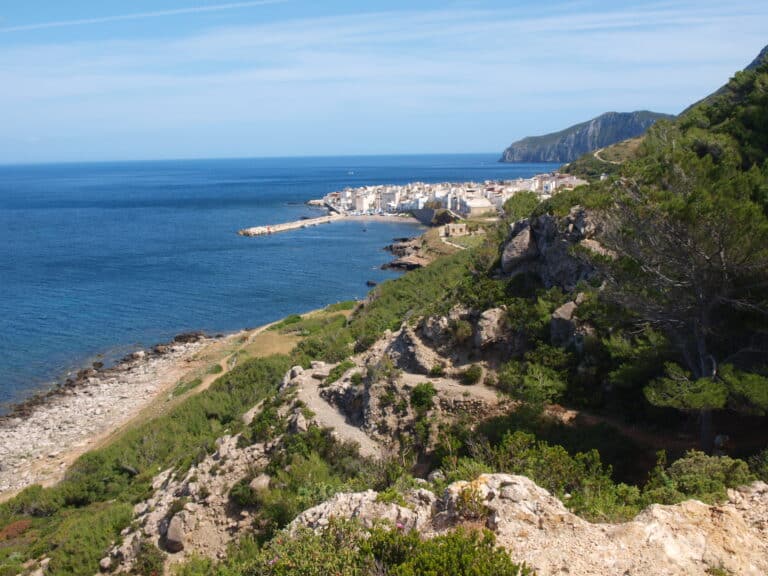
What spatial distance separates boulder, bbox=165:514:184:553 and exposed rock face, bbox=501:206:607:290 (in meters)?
13.1

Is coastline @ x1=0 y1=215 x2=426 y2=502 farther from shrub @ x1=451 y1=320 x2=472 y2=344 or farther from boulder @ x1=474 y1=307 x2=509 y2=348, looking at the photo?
boulder @ x1=474 y1=307 x2=509 y2=348

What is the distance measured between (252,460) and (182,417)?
950 cm

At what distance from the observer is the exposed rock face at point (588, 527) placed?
759 centimetres

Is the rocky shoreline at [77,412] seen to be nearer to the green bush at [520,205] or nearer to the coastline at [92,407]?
the coastline at [92,407]

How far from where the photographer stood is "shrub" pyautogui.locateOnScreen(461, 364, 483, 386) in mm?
17719

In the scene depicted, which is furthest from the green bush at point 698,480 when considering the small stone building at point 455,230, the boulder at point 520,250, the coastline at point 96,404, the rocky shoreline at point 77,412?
the small stone building at point 455,230

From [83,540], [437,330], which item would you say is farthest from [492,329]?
[83,540]

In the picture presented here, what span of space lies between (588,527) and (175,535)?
10993mm

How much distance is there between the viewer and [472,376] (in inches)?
697

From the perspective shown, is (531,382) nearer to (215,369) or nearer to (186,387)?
(186,387)

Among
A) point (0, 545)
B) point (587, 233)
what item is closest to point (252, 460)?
point (0, 545)

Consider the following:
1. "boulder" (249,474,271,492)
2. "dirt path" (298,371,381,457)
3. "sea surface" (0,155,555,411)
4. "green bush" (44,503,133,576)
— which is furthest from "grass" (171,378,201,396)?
"boulder" (249,474,271,492)

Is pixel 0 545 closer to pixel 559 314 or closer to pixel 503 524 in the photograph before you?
pixel 503 524

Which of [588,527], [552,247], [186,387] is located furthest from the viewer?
[186,387]
